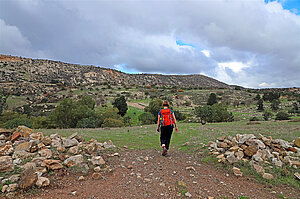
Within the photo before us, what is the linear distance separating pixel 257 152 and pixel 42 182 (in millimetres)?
6992

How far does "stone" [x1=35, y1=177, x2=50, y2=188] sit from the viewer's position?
407cm

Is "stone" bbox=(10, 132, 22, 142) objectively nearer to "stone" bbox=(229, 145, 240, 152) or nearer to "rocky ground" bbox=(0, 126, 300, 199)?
"rocky ground" bbox=(0, 126, 300, 199)

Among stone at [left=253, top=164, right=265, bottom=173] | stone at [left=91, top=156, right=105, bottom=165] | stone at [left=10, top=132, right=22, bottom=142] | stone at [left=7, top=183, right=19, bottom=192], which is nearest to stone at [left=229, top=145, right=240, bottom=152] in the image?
stone at [left=253, top=164, right=265, bottom=173]

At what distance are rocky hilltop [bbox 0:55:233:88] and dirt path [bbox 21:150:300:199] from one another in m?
84.7

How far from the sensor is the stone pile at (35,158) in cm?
409

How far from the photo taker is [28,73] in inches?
3184

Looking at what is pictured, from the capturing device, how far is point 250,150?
6129 millimetres

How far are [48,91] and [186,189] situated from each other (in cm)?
7550

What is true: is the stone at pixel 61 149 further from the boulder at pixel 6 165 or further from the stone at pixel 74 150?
the boulder at pixel 6 165

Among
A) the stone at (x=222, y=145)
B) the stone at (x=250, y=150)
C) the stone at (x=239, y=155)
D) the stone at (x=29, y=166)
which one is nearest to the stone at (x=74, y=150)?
the stone at (x=29, y=166)

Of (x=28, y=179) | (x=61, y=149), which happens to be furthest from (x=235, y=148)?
(x=28, y=179)

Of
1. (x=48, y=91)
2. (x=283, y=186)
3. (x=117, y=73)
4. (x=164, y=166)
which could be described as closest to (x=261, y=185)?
(x=283, y=186)

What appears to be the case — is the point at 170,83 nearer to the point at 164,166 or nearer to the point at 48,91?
the point at 48,91

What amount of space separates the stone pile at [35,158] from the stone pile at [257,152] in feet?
15.4
